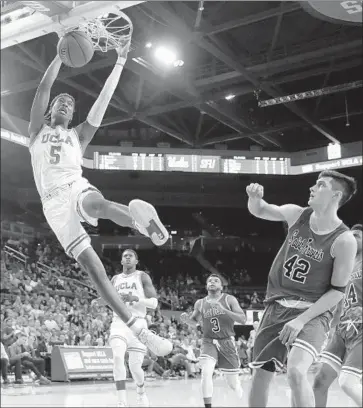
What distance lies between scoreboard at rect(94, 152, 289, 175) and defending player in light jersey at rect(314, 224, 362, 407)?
16066 millimetres

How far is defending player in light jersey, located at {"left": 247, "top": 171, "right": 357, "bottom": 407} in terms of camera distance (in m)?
4.12

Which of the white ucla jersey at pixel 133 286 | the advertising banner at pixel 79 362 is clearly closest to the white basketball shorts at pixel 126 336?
the white ucla jersey at pixel 133 286

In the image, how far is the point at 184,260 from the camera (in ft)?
87.3

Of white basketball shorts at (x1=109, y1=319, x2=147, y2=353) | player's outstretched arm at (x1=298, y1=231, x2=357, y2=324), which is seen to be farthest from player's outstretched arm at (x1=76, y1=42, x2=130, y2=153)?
white basketball shorts at (x1=109, y1=319, x2=147, y2=353)

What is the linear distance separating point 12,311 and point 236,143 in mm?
15266

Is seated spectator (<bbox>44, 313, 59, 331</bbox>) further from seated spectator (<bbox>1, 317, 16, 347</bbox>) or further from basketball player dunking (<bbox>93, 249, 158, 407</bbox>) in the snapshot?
basketball player dunking (<bbox>93, 249, 158, 407</bbox>)

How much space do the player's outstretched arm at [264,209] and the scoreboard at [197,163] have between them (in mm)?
16985

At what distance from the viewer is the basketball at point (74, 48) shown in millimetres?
4172

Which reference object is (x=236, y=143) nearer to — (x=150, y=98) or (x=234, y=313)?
(x=150, y=98)

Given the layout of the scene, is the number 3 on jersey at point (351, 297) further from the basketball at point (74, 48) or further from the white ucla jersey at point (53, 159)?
the basketball at point (74, 48)

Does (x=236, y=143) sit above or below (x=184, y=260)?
above

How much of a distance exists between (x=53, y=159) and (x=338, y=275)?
2102mm

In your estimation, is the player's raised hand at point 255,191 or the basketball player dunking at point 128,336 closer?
the player's raised hand at point 255,191

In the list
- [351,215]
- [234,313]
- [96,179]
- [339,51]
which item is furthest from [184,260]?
[234,313]
